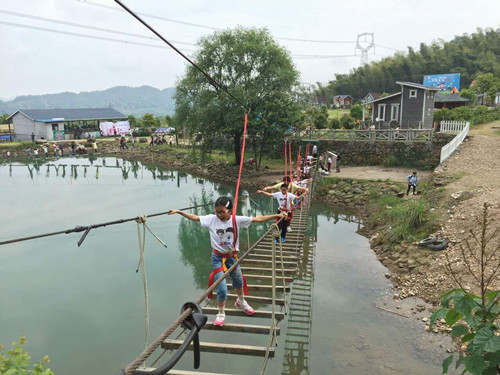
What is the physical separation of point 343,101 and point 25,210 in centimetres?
3927

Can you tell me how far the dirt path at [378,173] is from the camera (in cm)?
1590

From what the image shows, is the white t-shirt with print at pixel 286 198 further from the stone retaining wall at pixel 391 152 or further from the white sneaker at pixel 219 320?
the stone retaining wall at pixel 391 152

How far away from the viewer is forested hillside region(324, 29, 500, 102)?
1580 inches

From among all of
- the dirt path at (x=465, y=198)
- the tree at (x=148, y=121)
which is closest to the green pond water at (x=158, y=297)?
the dirt path at (x=465, y=198)

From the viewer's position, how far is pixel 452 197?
403 inches

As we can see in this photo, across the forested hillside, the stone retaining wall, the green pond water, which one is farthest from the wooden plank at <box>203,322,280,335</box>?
the forested hillside

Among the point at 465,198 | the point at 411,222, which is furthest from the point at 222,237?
the point at 465,198

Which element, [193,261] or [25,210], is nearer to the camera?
[193,261]

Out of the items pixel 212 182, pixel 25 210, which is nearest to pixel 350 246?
pixel 212 182

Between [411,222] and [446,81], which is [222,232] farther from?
[446,81]

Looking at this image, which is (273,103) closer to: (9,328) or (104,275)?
(104,275)

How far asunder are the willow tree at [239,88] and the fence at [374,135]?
3309 mm

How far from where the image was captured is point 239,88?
17062 millimetres

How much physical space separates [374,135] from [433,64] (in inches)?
1170
